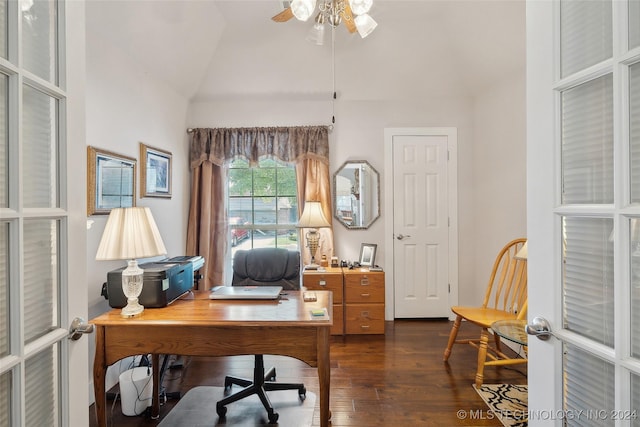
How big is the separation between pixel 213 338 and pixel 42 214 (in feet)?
3.56

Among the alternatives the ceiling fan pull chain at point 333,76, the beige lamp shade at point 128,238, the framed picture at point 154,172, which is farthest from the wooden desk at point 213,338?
the ceiling fan pull chain at point 333,76

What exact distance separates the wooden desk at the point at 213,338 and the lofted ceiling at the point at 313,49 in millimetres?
2078

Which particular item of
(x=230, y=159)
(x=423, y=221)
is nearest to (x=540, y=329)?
(x=423, y=221)

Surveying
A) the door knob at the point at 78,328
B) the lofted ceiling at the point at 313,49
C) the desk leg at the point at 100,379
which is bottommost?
the desk leg at the point at 100,379

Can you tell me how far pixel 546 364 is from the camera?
35.4 inches

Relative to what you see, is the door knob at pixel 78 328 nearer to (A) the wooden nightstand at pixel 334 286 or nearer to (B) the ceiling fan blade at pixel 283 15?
(B) the ceiling fan blade at pixel 283 15

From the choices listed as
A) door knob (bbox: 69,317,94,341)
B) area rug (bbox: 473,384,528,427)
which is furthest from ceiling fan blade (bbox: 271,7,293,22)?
area rug (bbox: 473,384,528,427)

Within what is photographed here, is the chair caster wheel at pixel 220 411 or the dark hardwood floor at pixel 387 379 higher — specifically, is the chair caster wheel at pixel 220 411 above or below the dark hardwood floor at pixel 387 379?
above

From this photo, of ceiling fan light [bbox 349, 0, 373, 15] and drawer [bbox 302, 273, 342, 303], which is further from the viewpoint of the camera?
drawer [bbox 302, 273, 342, 303]

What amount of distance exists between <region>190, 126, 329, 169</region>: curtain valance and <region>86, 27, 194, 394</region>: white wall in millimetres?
208

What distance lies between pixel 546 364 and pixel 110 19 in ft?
10.2

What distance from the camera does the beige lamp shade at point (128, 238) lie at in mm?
1687

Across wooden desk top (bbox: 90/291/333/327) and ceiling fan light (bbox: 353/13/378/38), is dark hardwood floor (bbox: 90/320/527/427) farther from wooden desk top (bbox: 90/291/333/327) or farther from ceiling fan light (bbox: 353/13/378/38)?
ceiling fan light (bbox: 353/13/378/38)

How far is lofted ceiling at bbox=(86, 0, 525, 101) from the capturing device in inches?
106
